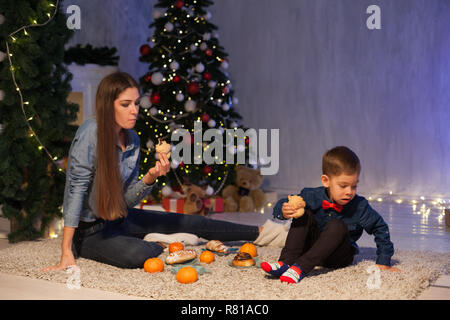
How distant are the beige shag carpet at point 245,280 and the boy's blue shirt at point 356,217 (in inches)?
4.1

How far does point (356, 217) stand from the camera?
2057mm

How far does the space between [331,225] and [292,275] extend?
9.6 inches

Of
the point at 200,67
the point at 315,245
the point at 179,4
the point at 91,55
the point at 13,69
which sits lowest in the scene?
the point at 315,245

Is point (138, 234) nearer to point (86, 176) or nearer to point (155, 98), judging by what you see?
point (86, 176)

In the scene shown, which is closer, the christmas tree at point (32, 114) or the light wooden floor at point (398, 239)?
the light wooden floor at point (398, 239)

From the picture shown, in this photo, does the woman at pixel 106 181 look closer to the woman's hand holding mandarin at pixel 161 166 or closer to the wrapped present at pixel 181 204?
the woman's hand holding mandarin at pixel 161 166

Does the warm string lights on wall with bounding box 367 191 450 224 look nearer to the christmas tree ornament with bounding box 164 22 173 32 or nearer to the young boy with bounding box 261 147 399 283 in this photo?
the young boy with bounding box 261 147 399 283

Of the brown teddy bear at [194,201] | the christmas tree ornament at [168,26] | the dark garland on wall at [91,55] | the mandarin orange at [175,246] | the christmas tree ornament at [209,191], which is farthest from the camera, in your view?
the dark garland on wall at [91,55]

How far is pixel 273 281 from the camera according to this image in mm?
1914

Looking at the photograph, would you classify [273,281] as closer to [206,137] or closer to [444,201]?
[206,137]

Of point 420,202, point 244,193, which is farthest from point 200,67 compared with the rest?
point 420,202

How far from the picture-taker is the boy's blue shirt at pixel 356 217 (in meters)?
2.03

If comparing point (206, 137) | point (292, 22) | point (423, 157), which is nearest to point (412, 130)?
point (423, 157)

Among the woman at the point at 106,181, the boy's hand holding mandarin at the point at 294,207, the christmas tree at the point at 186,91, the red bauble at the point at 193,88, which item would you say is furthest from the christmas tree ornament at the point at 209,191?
the boy's hand holding mandarin at the point at 294,207
